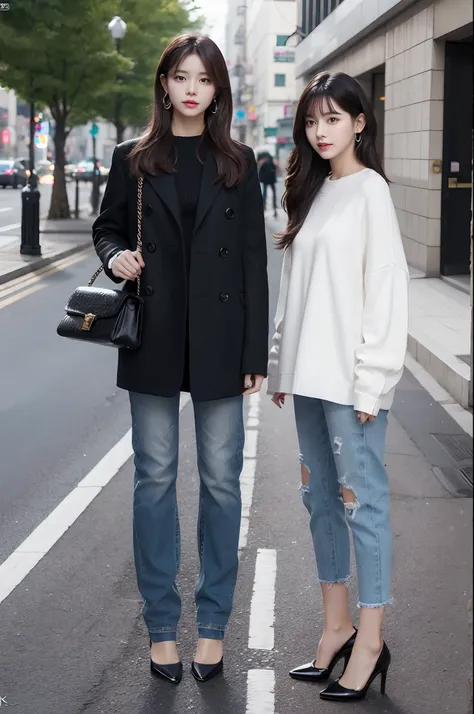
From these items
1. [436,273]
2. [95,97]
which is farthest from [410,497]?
Answer: [95,97]

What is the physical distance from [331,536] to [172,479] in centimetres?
55

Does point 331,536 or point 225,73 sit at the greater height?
point 225,73

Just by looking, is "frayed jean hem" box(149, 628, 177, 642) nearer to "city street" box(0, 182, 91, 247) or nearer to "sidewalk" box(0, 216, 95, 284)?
"sidewalk" box(0, 216, 95, 284)

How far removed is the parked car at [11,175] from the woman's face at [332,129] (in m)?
54.4

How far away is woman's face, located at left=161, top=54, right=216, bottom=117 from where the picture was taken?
3.61m

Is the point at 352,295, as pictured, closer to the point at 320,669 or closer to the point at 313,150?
the point at 313,150

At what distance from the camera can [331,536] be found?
12.6 feet

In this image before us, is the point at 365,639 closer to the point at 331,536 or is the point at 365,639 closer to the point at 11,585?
the point at 331,536

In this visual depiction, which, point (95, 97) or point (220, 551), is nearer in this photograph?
point (220, 551)

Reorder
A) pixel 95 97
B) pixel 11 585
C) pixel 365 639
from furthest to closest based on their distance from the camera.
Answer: pixel 95 97, pixel 11 585, pixel 365 639

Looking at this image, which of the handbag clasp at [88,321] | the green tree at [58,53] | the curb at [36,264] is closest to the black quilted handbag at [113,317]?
the handbag clasp at [88,321]

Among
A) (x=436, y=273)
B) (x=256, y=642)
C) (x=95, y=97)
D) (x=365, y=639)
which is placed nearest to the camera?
(x=365, y=639)

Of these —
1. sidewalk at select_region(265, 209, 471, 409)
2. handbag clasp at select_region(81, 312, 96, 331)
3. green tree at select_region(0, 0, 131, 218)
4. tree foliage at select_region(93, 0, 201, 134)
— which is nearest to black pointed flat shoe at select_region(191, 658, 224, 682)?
handbag clasp at select_region(81, 312, 96, 331)

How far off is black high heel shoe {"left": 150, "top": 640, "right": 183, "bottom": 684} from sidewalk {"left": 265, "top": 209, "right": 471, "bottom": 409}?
4988mm
